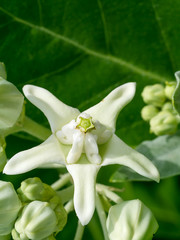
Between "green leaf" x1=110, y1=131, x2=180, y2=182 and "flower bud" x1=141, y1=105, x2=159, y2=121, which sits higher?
"flower bud" x1=141, y1=105, x2=159, y2=121

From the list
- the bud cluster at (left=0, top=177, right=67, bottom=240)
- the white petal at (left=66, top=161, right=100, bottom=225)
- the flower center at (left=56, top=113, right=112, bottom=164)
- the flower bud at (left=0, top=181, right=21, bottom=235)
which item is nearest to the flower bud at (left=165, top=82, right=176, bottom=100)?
the flower center at (left=56, top=113, right=112, bottom=164)

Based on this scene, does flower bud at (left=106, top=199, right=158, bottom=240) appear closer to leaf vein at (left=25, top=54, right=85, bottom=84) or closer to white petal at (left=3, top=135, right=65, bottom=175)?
white petal at (left=3, top=135, right=65, bottom=175)

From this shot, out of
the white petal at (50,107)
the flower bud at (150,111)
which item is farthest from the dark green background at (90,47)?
the white petal at (50,107)

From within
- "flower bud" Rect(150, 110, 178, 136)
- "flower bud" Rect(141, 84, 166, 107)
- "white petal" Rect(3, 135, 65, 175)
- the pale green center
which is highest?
the pale green center

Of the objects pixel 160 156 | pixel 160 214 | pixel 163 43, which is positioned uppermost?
pixel 163 43

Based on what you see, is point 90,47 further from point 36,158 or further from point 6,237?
point 6,237

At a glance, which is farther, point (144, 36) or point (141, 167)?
point (144, 36)

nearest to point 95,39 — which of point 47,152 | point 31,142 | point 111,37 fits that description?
point 111,37

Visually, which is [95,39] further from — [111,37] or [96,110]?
Result: [96,110]
